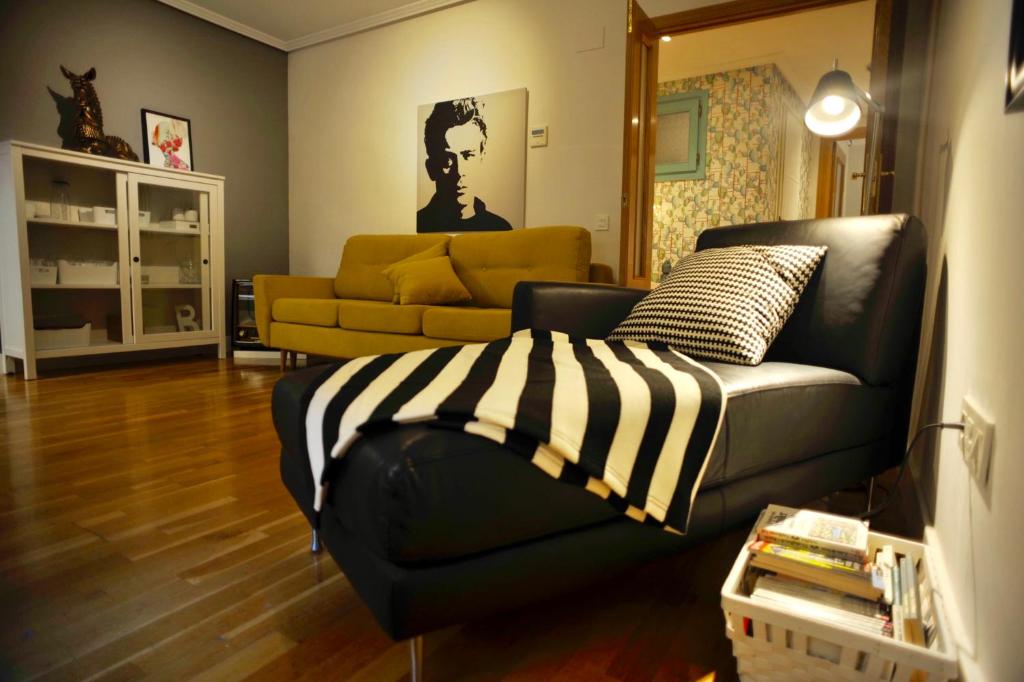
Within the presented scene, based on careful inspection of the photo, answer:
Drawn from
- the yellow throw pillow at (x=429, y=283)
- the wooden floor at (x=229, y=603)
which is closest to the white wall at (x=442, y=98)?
the yellow throw pillow at (x=429, y=283)

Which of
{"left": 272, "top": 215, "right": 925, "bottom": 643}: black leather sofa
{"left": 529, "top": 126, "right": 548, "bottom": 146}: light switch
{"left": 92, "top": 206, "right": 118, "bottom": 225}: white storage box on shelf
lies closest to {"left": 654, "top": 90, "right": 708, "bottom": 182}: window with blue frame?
{"left": 529, "top": 126, "right": 548, "bottom": 146}: light switch

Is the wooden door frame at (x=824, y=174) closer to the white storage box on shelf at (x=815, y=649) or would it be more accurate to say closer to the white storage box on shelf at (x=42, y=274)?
the white storage box on shelf at (x=815, y=649)

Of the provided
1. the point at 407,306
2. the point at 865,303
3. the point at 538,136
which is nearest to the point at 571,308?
the point at 865,303

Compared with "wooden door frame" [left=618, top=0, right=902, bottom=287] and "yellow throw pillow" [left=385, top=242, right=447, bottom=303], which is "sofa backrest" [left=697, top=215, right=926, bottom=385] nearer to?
"wooden door frame" [left=618, top=0, right=902, bottom=287]

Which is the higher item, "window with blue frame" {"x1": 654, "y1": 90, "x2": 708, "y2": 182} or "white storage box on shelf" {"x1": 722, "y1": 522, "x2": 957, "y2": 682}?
"window with blue frame" {"x1": 654, "y1": 90, "x2": 708, "y2": 182}

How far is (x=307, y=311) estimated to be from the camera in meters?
3.40

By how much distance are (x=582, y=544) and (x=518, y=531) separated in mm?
131

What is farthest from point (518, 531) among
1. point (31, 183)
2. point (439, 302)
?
point (31, 183)

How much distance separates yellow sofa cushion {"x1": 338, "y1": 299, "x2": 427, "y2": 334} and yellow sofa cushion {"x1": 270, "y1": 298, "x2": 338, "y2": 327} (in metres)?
0.07

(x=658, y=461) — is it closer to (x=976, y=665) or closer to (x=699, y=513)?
(x=699, y=513)

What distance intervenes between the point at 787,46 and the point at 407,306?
11.8 feet

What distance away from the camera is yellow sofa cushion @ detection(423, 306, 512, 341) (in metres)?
2.71

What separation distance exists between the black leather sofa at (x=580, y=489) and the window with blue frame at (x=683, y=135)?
3.55 meters

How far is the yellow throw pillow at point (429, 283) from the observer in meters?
3.19
